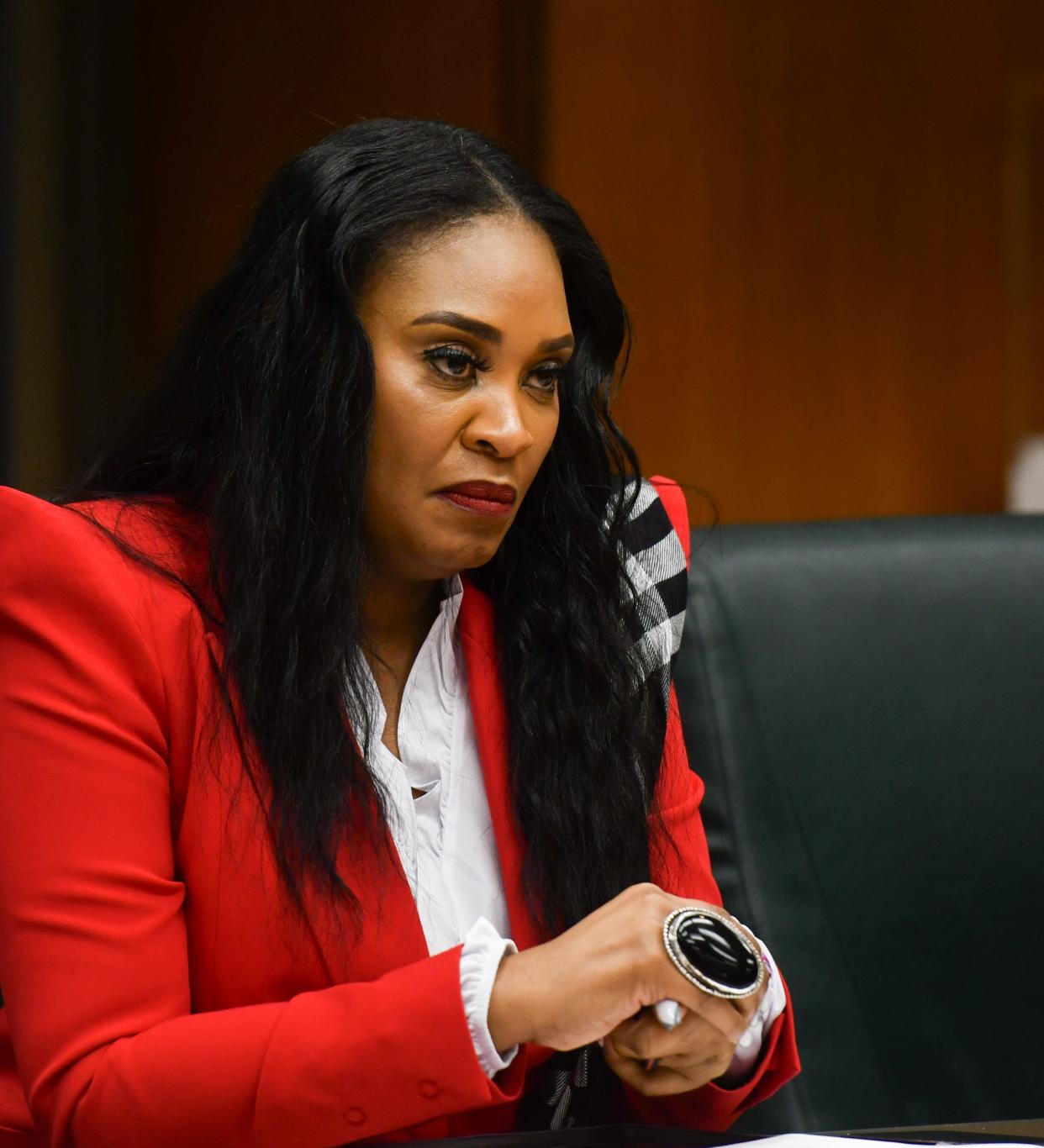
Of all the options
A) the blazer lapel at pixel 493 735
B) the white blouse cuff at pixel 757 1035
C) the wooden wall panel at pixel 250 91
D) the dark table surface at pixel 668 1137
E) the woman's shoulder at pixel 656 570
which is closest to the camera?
the dark table surface at pixel 668 1137

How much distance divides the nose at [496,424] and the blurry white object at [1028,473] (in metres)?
2.44

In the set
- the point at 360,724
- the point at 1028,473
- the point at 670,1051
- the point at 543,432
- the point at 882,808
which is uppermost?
the point at 543,432

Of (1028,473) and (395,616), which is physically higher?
(395,616)

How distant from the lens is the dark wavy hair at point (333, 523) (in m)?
1.24

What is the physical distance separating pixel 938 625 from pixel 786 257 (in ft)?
5.83

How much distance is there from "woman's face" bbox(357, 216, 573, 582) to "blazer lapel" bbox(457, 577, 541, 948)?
0.44 feet

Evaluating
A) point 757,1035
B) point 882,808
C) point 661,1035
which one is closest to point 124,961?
point 661,1035

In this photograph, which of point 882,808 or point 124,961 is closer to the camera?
point 124,961

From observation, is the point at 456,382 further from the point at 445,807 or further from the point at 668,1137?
the point at 668,1137

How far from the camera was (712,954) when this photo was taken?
107 cm

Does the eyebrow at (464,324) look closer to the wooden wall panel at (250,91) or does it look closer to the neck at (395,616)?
the neck at (395,616)

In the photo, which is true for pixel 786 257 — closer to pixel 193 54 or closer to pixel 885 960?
pixel 193 54

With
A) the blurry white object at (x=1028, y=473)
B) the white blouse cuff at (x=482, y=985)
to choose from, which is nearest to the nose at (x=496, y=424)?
the white blouse cuff at (x=482, y=985)

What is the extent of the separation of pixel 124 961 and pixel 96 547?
0.32 metres
